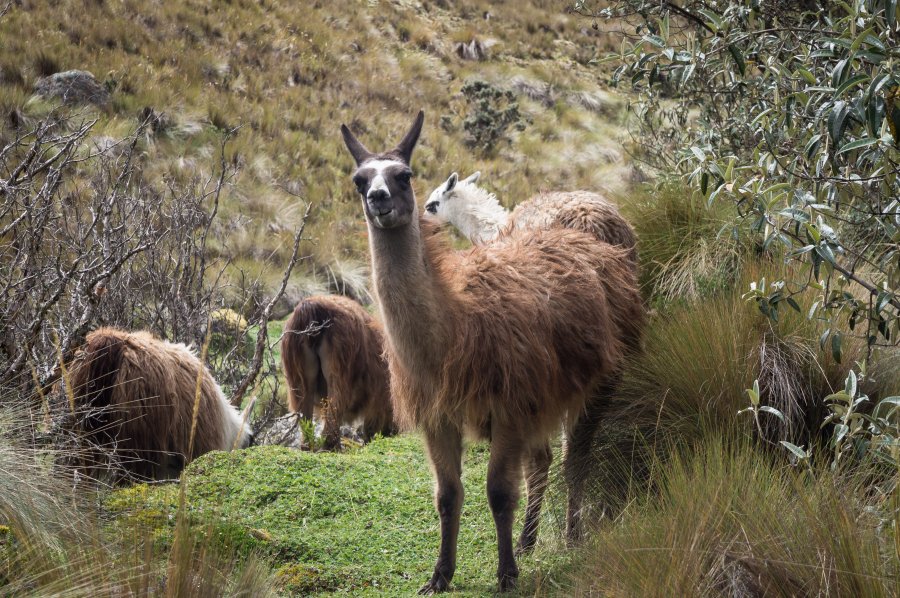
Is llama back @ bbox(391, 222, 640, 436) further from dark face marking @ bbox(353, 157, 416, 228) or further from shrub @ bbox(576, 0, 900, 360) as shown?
shrub @ bbox(576, 0, 900, 360)

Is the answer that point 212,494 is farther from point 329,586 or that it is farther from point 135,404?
point 329,586

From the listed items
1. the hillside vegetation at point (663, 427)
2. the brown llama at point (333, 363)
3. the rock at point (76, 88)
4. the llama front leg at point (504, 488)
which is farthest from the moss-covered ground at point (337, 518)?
the rock at point (76, 88)

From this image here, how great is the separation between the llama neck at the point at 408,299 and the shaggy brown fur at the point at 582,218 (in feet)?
5.55

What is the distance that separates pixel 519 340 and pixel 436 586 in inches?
53.2

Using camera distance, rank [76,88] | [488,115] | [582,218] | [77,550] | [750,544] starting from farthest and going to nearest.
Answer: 1. [488,115]
2. [76,88]
3. [582,218]
4. [77,550]
5. [750,544]

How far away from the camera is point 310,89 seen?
23.2m

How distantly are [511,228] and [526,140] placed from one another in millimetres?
17791

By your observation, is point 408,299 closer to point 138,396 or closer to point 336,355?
point 138,396

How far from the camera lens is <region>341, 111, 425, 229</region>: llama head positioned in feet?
15.0

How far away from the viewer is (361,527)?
587 cm

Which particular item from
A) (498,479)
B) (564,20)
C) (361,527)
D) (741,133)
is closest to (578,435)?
(498,479)

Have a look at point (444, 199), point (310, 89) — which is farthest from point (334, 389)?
point (310, 89)

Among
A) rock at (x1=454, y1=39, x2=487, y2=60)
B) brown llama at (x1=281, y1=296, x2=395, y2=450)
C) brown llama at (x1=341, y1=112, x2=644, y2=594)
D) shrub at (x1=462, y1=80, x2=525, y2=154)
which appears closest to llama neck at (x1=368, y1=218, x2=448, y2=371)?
brown llama at (x1=341, y1=112, x2=644, y2=594)

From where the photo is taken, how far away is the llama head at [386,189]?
181 inches
